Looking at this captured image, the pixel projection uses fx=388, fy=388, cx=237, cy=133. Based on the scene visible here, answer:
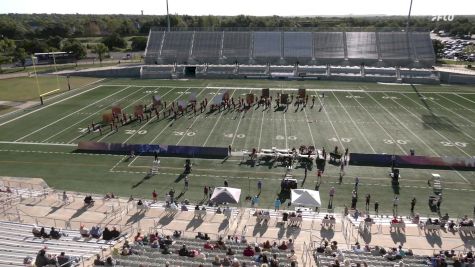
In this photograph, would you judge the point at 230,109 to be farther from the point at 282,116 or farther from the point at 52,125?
the point at 52,125

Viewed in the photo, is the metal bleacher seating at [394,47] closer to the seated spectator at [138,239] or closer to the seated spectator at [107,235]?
the seated spectator at [138,239]

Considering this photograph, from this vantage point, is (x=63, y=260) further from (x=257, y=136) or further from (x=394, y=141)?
(x=394, y=141)

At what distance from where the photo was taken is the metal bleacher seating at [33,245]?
53.0 feet

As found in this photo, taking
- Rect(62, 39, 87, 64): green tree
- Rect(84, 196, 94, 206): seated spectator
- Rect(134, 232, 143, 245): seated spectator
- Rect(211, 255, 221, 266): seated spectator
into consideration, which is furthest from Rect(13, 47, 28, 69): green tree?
Rect(211, 255, 221, 266): seated spectator

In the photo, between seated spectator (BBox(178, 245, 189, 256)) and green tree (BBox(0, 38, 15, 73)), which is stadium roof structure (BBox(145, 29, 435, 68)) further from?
seated spectator (BBox(178, 245, 189, 256))

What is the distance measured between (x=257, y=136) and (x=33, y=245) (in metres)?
20.3

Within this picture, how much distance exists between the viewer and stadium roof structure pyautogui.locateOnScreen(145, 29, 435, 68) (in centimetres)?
6912

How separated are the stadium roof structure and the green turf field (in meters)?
16.8

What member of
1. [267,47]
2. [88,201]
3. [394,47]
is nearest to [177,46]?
[267,47]

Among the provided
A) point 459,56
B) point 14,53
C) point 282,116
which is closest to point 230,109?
point 282,116

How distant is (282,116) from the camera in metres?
39.7

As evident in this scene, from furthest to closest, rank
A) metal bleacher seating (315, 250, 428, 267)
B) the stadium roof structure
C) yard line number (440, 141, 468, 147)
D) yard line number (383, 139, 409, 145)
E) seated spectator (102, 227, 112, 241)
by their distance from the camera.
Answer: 1. the stadium roof structure
2. yard line number (383, 139, 409, 145)
3. yard line number (440, 141, 468, 147)
4. seated spectator (102, 227, 112, 241)
5. metal bleacher seating (315, 250, 428, 267)

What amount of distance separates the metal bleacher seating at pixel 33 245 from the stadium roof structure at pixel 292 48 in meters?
55.4

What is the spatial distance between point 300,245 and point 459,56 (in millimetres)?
86338
